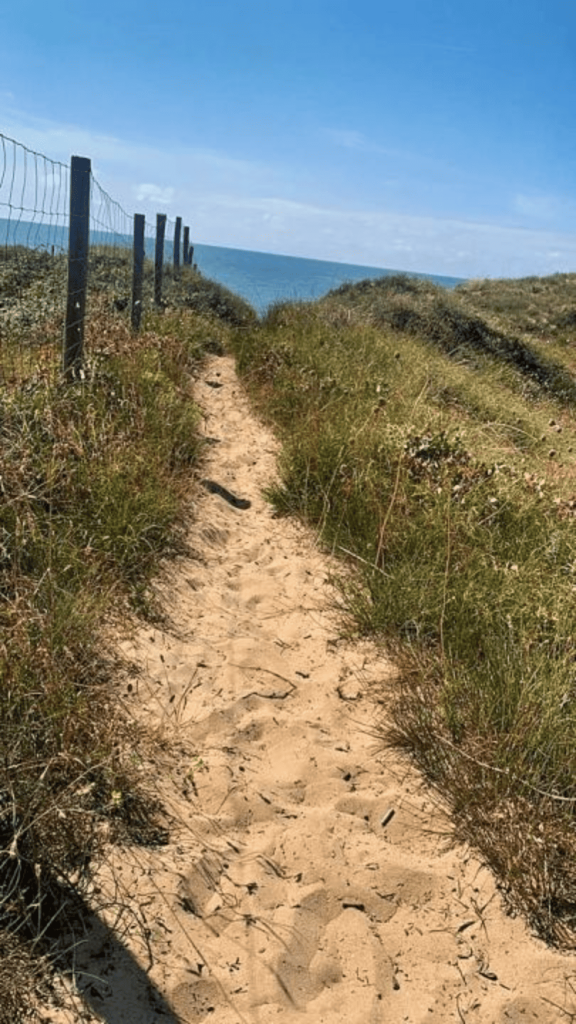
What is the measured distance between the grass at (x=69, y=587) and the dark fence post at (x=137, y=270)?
1.39 metres

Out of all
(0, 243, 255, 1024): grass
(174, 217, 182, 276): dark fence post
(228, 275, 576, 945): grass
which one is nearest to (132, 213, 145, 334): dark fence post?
(0, 243, 255, 1024): grass

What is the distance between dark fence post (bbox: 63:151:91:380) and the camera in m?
5.13

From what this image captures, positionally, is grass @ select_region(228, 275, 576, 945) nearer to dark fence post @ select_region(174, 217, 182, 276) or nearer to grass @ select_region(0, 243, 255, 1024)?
grass @ select_region(0, 243, 255, 1024)

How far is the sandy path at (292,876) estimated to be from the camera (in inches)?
79.2

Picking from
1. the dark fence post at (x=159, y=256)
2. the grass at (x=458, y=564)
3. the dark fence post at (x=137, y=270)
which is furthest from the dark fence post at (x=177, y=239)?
the grass at (x=458, y=564)

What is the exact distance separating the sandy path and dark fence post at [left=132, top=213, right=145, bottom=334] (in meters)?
5.73

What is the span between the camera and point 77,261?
5316mm

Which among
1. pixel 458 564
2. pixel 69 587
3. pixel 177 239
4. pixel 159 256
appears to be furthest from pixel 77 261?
pixel 177 239

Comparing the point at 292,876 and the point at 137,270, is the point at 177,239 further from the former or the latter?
the point at 292,876

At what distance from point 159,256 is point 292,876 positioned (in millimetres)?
11171

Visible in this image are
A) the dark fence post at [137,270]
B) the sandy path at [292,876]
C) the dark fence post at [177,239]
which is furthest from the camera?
the dark fence post at [177,239]

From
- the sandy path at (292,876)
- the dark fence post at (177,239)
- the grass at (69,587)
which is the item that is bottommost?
the sandy path at (292,876)

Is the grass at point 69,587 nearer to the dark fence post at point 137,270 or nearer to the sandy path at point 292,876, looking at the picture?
the sandy path at point 292,876

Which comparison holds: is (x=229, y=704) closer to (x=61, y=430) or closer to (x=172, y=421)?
(x=61, y=430)
